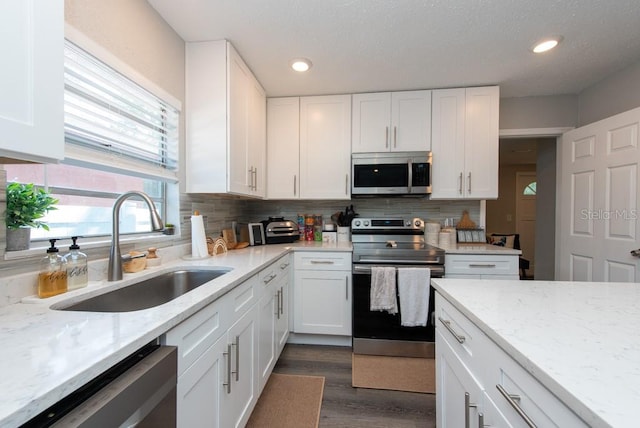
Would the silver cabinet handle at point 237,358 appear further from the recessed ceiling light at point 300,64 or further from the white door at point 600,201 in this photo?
the white door at point 600,201

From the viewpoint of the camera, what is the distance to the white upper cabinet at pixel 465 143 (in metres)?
2.42

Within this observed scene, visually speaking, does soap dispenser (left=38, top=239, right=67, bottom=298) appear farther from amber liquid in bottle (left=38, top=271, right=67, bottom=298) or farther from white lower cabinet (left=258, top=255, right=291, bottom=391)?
white lower cabinet (left=258, top=255, right=291, bottom=391)

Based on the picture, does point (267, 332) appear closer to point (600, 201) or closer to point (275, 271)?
point (275, 271)

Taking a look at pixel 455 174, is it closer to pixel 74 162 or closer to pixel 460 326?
pixel 460 326

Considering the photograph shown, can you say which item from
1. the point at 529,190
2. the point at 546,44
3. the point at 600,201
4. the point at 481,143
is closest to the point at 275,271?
the point at 481,143

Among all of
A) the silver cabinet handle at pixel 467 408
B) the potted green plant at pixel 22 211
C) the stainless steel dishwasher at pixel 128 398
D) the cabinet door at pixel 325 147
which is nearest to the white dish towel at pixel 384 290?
the cabinet door at pixel 325 147

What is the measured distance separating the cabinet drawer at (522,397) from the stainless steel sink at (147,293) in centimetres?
124

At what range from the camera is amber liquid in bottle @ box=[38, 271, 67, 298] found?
0.93m

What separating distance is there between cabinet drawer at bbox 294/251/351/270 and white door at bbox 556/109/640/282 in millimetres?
2002

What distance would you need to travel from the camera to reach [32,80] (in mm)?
669

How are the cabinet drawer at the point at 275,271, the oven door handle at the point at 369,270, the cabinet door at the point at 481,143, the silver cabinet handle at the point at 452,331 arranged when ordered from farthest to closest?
the cabinet door at the point at 481,143 → the oven door handle at the point at 369,270 → the cabinet drawer at the point at 275,271 → the silver cabinet handle at the point at 452,331

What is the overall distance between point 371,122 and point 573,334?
7.32ft

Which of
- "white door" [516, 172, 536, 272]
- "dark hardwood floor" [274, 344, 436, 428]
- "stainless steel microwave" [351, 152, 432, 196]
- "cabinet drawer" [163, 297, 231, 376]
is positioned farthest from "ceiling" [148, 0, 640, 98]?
"white door" [516, 172, 536, 272]

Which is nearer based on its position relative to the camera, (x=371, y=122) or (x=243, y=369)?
(x=243, y=369)
